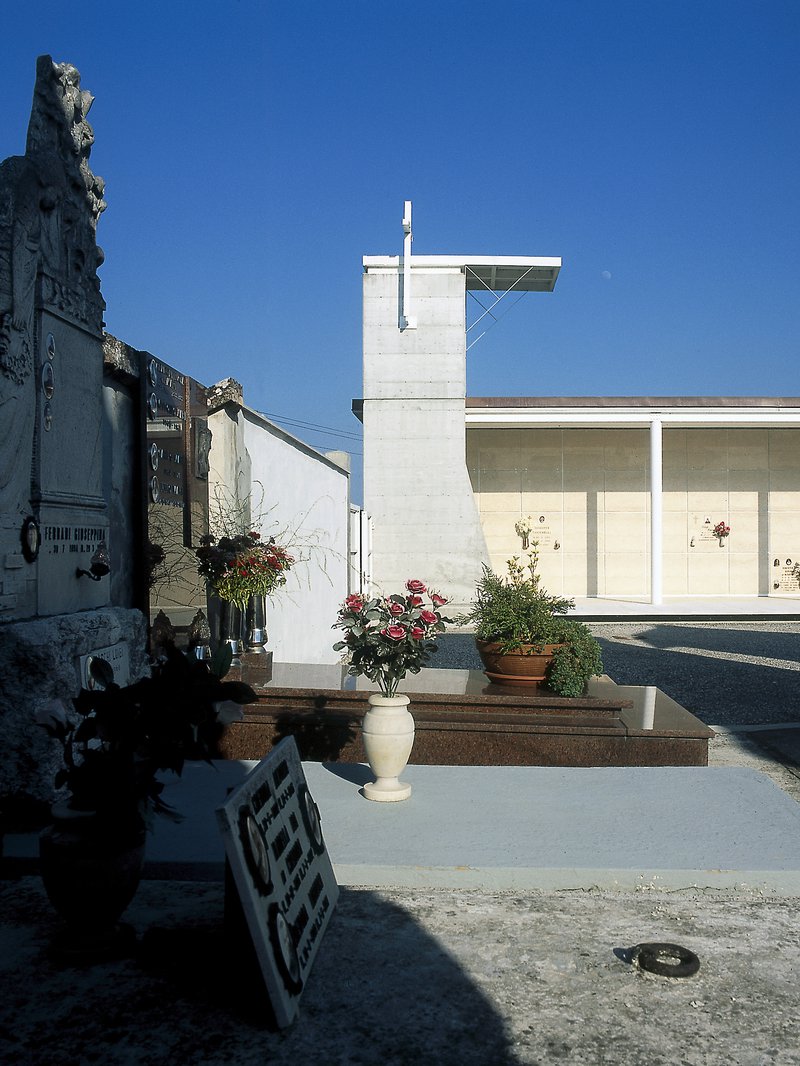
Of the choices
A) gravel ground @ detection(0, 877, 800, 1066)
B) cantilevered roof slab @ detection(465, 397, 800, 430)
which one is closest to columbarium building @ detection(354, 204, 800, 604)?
cantilevered roof slab @ detection(465, 397, 800, 430)

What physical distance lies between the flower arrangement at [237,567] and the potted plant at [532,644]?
1.45 meters

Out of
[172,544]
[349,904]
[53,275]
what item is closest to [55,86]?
[53,275]

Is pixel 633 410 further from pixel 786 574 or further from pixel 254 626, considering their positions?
pixel 254 626

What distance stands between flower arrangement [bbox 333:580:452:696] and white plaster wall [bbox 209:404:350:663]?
269 cm

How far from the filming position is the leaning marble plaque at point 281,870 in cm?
274

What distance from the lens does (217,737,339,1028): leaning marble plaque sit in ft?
8.98

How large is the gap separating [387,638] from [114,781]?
1985 millimetres

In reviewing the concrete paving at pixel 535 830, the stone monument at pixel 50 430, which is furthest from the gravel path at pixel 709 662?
the stone monument at pixel 50 430

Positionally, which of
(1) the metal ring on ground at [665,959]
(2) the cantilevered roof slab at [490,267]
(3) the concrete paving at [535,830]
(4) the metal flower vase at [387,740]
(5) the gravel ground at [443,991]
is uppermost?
(2) the cantilevered roof slab at [490,267]

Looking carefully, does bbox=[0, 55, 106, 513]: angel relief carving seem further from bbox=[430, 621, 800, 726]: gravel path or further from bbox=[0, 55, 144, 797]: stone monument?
bbox=[430, 621, 800, 726]: gravel path

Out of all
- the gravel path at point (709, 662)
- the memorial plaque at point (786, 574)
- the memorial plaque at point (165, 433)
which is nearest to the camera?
the memorial plaque at point (165, 433)

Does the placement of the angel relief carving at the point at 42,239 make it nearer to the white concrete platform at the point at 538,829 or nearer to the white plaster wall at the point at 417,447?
the white concrete platform at the point at 538,829

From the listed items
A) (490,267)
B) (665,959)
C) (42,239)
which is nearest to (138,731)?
(665,959)

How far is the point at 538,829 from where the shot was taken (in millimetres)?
4590
